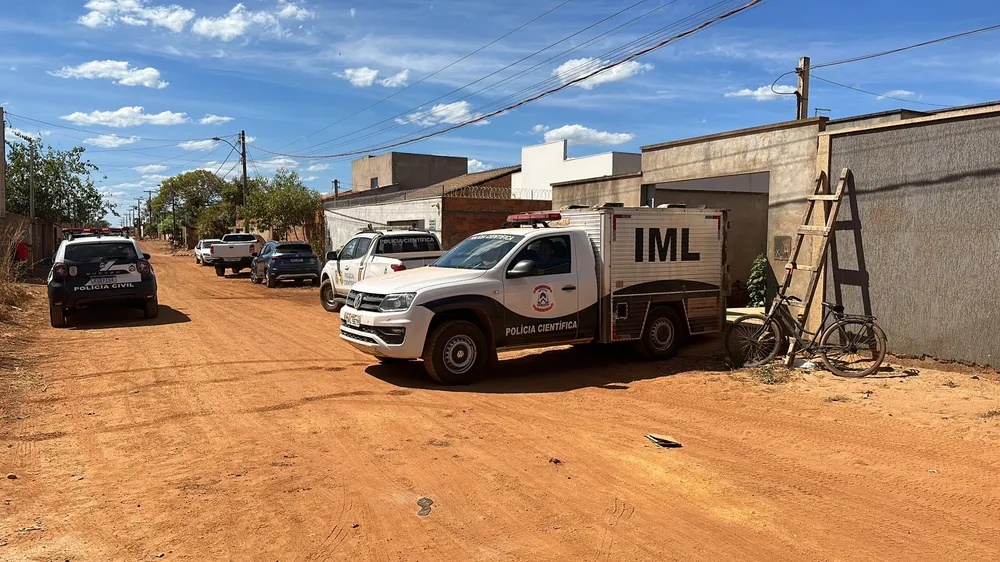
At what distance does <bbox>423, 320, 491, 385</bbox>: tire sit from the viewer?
317 inches

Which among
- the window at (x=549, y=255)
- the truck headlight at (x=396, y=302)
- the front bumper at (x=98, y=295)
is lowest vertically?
the front bumper at (x=98, y=295)

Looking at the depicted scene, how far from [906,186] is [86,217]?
4610 centimetres

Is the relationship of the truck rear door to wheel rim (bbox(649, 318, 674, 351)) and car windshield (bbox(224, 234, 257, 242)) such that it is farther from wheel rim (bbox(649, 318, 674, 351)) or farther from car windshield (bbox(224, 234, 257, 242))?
car windshield (bbox(224, 234, 257, 242))

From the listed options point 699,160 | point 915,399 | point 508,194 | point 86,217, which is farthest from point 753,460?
point 86,217

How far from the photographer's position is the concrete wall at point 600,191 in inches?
617

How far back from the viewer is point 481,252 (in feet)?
29.9

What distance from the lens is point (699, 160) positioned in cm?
1334

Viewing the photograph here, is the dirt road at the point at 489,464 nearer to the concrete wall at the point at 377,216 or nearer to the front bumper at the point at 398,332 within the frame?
the front bumper at the point at 398,332

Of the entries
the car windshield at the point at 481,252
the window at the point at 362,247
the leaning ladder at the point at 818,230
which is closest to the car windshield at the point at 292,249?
the window at the point at 362,247

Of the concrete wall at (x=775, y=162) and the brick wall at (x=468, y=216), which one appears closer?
the concrete wall at (x=775, y=162)

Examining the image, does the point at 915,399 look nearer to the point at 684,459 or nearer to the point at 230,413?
the point at 684,459

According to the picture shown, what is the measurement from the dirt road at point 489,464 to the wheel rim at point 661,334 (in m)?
0.62

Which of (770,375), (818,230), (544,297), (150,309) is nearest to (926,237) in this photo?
(818,230)

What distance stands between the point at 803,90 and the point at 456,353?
697 inches
